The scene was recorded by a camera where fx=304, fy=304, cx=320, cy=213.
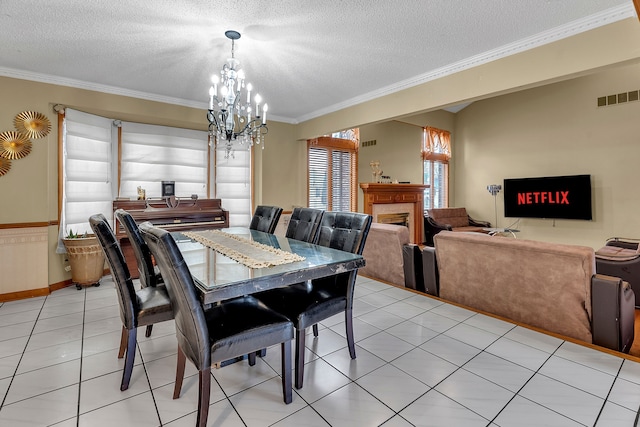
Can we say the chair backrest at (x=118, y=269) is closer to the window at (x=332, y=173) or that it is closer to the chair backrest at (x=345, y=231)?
the chair backrest at (x=345, y=231)

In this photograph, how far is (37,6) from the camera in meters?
2.25

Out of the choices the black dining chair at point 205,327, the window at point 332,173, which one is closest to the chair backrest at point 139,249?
the black dining chair at point 205,327

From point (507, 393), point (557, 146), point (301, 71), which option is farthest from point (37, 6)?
point (557, 146)

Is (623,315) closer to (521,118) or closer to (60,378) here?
(60,378)

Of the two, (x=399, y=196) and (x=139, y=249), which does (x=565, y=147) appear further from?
(x=139, y=249)

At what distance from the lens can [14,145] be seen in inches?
136

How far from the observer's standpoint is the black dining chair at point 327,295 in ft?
6.32

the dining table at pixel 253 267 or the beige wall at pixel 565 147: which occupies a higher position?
the beige wall at pixel 565 147

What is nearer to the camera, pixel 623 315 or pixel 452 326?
pixel 623 315

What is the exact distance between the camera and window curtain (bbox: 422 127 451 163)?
24.0 ft

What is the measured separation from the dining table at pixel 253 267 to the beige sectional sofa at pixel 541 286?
1.43 metres

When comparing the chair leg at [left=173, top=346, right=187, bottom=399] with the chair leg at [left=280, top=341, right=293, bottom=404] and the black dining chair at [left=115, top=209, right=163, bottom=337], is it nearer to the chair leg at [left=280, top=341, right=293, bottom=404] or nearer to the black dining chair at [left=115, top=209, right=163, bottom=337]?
the chair leg at [left=280, top=341, right=293, bottom=404]

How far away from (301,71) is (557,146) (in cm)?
552

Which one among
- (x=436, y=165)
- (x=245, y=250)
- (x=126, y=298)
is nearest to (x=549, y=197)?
(x=436, y=165)
